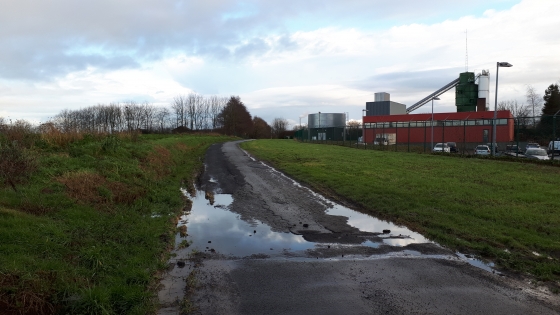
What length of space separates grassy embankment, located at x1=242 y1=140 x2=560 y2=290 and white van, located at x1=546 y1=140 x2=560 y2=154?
2888 millimetres

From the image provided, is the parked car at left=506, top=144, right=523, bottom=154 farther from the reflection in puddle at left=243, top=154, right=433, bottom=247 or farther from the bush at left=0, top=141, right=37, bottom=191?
the bush at left=0, top=141, right=37, bottom=191

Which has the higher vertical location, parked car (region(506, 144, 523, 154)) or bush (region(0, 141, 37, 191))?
bush (region(0, 141, 37, 191))

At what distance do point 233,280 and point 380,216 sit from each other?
5.22m

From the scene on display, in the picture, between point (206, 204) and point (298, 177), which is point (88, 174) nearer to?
point (206, 204)

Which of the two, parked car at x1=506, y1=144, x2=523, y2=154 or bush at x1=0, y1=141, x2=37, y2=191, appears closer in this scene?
bush at x1=0, y1=141, x2=37, y2=191

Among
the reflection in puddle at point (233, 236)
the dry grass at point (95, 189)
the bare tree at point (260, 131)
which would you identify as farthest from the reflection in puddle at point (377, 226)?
the bare tree at point (260, 131)

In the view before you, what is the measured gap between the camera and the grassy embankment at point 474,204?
6.82 m

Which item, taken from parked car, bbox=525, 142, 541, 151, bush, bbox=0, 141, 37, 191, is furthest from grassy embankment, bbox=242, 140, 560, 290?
bush, bbox=0, 141, 37, 191

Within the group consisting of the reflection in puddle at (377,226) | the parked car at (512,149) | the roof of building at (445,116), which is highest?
the roof of building at (445,116)

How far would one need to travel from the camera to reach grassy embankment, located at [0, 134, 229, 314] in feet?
14.1

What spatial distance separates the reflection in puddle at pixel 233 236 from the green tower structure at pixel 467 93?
60.2m

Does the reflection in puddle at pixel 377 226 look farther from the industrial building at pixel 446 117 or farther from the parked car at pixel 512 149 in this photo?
the industrial building at pixel 446 117

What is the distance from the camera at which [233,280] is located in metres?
5.51

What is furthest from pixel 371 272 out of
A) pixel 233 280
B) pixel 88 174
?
pixel 88 174
